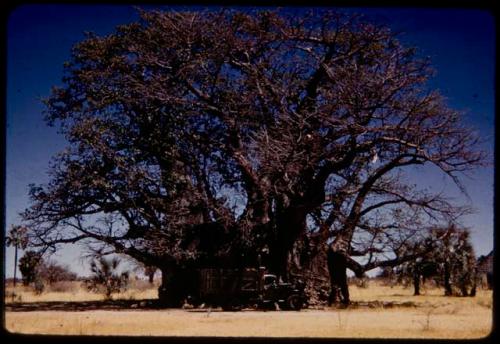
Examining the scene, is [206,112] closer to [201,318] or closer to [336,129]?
[336,129]

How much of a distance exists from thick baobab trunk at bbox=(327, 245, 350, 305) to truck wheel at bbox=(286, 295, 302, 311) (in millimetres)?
2199

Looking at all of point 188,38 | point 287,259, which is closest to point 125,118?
point 188,38

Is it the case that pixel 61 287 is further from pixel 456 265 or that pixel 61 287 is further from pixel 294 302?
pixel 294 302

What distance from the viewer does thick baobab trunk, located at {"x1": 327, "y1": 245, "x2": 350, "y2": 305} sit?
923 inches

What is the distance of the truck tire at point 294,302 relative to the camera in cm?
2142

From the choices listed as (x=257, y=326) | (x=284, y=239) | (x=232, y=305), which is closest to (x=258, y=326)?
(x=257, y=326)

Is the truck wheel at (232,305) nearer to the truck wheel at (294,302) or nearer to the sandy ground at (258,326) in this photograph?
the truck wheel at (294,302)

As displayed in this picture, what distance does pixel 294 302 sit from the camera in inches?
848

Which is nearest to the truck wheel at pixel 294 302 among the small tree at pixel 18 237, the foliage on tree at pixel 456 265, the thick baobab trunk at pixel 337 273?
the thick baobab trunk at pixel 337 273

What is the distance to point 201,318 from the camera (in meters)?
Result: 17.3

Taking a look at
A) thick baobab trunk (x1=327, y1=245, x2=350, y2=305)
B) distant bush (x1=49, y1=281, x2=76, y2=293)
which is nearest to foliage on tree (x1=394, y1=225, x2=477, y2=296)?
thick baobab trunk (x1=327, y1=245, x2=350, y2=305)

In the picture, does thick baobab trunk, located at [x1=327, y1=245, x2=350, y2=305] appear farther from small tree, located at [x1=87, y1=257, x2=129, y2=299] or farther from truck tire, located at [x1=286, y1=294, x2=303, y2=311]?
small tree, located at [x1=87, y1=257, x2=129, y2=299]

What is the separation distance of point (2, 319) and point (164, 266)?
15.4 metres

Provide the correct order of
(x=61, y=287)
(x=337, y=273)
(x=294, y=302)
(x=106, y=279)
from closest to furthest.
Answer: (x=294, y=302), (x=337, y=273), (x=106, y=279), (x=61, y=287)
